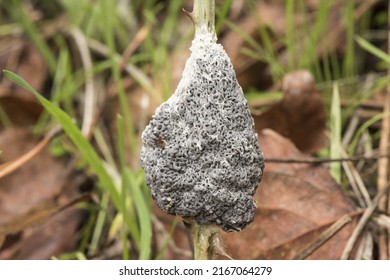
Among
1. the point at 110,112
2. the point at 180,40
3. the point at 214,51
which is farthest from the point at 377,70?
the point at 214,51

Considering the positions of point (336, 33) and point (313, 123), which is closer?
point (313, 123)

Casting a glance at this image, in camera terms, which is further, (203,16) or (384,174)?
(384,174)

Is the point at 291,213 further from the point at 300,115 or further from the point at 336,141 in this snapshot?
the point at 300,115

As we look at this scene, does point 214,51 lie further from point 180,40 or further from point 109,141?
point 180,40

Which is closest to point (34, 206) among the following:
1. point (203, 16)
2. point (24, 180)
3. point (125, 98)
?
point (24, 180)

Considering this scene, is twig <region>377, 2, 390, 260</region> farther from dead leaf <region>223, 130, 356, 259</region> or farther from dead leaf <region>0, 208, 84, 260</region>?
dead leaf <region>0, 208, 84, 260</region>

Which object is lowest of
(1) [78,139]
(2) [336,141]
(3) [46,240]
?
(3) [46,240]

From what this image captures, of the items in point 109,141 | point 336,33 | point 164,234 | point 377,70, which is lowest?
point 164,234

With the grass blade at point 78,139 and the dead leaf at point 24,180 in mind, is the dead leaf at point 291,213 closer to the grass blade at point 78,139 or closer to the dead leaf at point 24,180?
the grass blade at point 78,139
